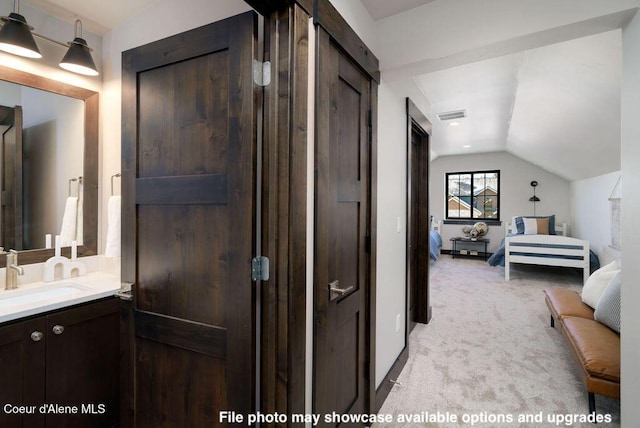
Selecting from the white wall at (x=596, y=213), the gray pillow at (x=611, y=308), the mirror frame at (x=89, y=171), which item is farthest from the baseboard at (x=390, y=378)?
the white wall at (x=596, y=213)

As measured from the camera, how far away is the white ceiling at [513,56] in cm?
150

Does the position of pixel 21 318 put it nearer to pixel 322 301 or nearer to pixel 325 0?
pixel 322 301

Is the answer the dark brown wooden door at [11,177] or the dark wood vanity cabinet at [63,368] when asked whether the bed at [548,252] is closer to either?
the dark wood vanity cabinet at [63,368]

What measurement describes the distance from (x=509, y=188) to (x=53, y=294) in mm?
8166

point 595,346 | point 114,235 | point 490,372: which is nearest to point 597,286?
point 595,346

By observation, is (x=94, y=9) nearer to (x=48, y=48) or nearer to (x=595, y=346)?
(x=48, y=48)

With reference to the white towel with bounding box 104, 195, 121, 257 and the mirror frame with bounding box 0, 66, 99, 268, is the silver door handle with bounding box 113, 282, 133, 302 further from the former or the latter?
the mirror frame with bounding box 0, 66, 99, 268

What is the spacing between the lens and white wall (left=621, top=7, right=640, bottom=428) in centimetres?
135

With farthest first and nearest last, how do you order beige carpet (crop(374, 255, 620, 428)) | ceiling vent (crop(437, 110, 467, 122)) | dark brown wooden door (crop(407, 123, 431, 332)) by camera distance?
ceiling vent (crop(437, 110, 467, 122)) → dark brown wooden door (crop(407, 123, 431, 332)) → beige carpet (crop(374, 255, 620, 428))

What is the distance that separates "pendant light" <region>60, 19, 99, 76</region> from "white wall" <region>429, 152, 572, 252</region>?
587cm

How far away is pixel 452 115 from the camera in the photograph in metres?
4.21

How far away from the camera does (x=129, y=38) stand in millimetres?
1869

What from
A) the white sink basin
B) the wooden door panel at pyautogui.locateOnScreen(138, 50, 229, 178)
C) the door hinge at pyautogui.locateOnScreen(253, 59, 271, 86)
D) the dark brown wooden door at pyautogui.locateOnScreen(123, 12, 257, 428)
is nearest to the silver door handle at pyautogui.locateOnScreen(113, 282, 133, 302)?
the dark brown wooden door at pyautogui.locateOnScreen(123, 12, 257, 428)

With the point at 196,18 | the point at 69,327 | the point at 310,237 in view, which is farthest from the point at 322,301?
the point at 196,18
